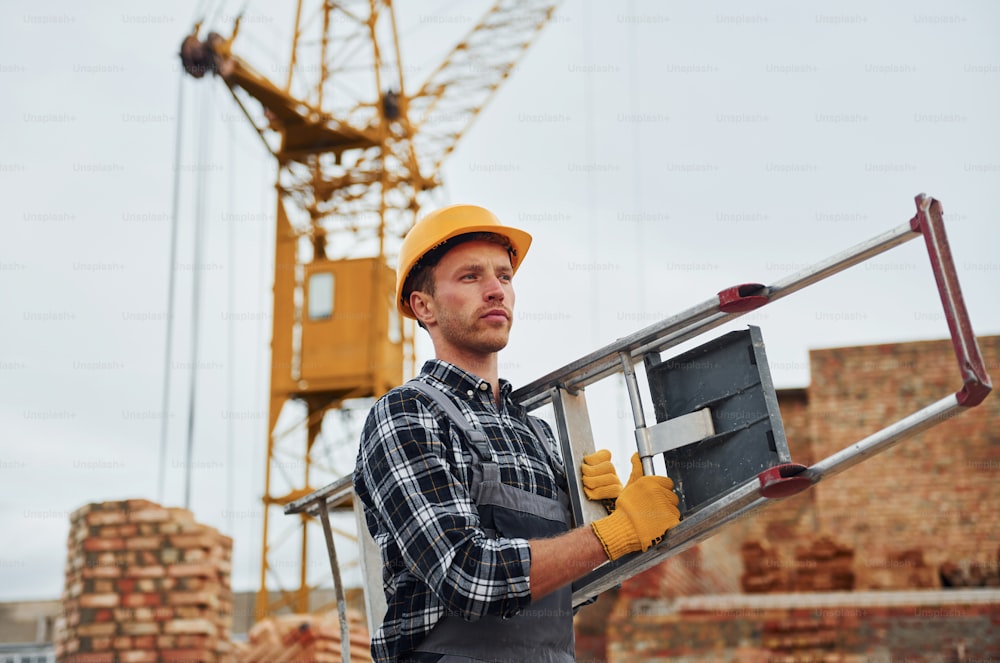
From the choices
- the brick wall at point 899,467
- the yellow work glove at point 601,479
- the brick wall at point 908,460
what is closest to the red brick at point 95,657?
the yellow work glove at point 601,479

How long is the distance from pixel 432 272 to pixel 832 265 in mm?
944

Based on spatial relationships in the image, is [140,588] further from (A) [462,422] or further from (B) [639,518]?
(B) [639,518]

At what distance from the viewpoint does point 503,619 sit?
212 cm

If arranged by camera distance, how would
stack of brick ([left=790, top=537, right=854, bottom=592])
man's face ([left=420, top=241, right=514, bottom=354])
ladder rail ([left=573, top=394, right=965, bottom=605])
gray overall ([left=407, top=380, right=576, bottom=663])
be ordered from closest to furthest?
ladder rail ([left=573, top=394, right=965, bottom=605]) < gray overall ([left=407, top=380, right=576, bottom=663]) < man's face ([left=420, top=241, right=514, bottom=354]) < stack of brick ([left=790, top=537, right=854, bottom=592])

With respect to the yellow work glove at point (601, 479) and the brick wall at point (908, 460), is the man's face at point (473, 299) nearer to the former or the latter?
the yellow work glove at point (601, 479)

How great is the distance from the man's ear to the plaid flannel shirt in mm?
144

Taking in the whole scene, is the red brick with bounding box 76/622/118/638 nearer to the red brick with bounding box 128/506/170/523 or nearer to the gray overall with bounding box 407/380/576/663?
the red brick with bounding box 128/506/170/523

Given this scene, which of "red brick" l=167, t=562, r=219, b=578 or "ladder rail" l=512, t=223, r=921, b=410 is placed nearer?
"ladder rail" l=512, t=223, r=921, b=410

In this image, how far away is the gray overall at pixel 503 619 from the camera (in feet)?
6.86

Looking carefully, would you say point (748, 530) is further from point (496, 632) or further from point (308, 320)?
point (496, 632)

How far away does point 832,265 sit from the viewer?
212 centimetres

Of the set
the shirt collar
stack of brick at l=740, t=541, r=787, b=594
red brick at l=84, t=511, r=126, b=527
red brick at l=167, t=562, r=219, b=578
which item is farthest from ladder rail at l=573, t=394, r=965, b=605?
stack of brick at l=740, t=541, r=787, b=594

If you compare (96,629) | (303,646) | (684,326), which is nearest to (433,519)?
(684,326)

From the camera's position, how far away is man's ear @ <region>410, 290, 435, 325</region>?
8.29ft
